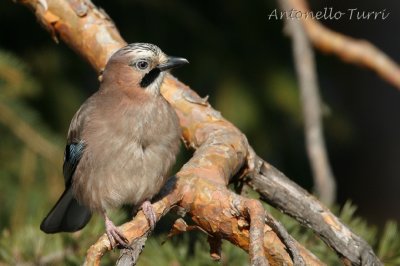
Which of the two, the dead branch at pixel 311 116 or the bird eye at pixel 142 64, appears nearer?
the dead branch at pixel 311 116

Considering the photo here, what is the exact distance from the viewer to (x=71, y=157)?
3.62 meters

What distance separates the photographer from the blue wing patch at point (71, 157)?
140 inches

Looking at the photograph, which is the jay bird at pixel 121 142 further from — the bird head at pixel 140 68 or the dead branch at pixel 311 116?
the dead branch at pixel 311 116

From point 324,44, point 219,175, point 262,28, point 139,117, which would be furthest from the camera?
point 262,28

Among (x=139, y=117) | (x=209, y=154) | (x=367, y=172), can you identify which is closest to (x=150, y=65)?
(x=139, y=117)

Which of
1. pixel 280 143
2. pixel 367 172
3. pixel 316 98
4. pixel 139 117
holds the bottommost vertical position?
pixel 367 172

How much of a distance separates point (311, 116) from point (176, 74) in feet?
5.07

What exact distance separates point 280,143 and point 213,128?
2139mm

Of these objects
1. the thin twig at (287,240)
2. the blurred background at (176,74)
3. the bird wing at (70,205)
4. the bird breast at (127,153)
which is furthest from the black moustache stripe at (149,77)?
the thin twig at (287,240)

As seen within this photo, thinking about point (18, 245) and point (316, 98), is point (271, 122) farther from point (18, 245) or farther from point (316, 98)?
point (18, 245)

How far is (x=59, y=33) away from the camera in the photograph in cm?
352

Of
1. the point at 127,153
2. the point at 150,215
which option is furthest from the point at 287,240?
the point at 127,153

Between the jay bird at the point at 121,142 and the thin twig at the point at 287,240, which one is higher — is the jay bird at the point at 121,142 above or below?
below

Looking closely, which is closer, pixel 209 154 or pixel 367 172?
pixel 209 154
